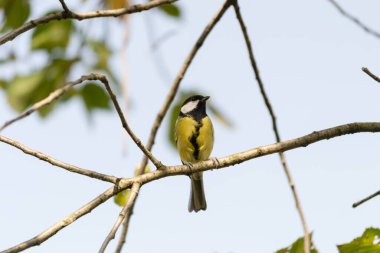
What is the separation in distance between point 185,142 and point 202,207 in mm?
861

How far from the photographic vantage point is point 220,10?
156 inches

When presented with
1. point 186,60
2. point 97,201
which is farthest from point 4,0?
point 97,201

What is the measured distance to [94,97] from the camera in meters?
3.68

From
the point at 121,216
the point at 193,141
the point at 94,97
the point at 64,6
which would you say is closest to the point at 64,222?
the point at 121,216

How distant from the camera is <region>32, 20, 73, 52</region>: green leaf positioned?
142 inches

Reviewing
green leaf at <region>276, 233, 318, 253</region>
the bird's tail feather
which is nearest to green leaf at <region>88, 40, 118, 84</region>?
green leaf at <region>276, 233, 318, 253</region>

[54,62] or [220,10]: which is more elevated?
[220,10]

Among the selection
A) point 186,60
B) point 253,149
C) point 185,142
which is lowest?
point 253,149

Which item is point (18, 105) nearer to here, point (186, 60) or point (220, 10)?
point (186, 60)

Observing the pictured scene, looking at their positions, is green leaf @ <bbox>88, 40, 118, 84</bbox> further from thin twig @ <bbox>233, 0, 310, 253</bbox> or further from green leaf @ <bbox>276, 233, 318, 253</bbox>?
green leaf @ <bbox>276, 233, 318, 253</bbox>

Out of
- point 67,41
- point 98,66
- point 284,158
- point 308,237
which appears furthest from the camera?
point 98,66

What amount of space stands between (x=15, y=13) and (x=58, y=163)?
1250 mm

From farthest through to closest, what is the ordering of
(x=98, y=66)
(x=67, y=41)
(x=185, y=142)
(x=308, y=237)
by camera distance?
(x=185, y=142)
(x=98, y=66)
(x=67, y=41)
(x=308, y=237)

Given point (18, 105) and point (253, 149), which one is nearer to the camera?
point (253, 149)
